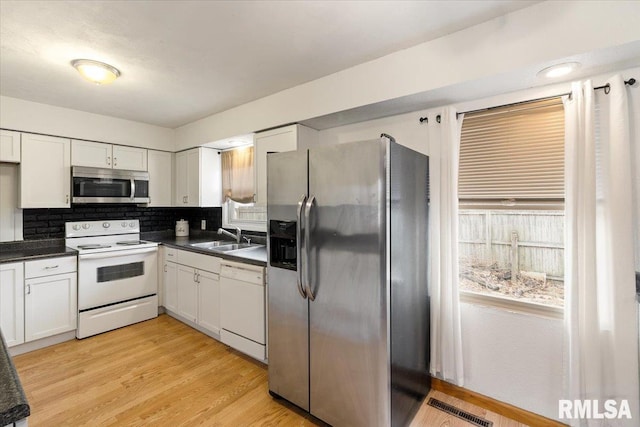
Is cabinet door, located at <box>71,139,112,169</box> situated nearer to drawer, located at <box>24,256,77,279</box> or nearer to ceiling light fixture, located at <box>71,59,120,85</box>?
drawer, located at <box>24,256,77,279</box>

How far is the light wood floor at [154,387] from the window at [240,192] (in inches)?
56.2

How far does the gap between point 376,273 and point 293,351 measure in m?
0.86

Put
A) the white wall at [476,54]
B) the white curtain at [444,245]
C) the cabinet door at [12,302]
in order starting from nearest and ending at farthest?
the white wall at [476,54], the white curtain at [444,245], the cabinet door at [12,302]

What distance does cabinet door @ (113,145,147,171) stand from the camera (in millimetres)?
3576

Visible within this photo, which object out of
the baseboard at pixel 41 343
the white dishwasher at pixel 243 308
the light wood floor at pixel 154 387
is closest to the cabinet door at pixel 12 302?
the baseboard at pixel 41 343

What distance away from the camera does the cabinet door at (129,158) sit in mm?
3576

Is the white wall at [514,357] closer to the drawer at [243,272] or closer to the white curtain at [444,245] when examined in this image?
the white curtain at [444,245]

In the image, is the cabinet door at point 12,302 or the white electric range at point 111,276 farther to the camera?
the white electric range at point 111,276

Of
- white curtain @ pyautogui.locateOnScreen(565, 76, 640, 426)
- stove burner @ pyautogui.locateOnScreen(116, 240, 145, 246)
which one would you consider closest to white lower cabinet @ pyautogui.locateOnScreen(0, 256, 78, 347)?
stove burner @ pyautogui.locateOnScreen(116, 240, 145, 246)

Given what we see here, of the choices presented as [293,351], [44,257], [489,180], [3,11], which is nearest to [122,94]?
[3,11]

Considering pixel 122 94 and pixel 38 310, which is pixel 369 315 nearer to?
pixel 122 94

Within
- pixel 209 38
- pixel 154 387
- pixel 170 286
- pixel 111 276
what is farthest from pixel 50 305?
pixel 209 38

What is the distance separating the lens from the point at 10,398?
2.31ft

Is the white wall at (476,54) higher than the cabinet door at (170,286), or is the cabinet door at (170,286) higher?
the white wall at (476,54)
